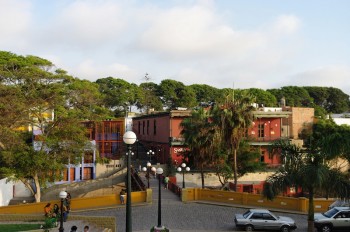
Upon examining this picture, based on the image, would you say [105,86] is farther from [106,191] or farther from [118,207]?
[118,207]

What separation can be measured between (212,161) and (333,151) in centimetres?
2248

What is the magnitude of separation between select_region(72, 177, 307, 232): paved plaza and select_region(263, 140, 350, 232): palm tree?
512 cm

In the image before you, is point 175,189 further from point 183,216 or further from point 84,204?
point 84,204

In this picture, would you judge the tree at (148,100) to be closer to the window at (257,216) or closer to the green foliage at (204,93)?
the green foliage at (204,93)

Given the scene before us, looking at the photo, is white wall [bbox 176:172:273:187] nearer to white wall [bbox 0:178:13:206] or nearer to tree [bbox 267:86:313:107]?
white wall [bbox 0:178:13:206]

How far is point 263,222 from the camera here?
2378 cm

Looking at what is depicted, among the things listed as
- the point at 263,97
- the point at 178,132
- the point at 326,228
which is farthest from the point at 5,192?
the point at 263,97

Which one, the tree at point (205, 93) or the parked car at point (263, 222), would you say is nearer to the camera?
the parked car at point (263, 222)

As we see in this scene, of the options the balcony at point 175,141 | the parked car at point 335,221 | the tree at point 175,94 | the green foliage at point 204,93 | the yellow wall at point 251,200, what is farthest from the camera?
the green foliage at point 204,93

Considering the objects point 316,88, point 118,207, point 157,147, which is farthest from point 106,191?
point 316,88

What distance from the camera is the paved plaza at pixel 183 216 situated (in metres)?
25.2

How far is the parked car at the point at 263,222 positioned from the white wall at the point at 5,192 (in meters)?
25.2

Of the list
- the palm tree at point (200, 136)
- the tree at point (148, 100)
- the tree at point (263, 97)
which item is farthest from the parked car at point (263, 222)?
the tree at point (263, 97)

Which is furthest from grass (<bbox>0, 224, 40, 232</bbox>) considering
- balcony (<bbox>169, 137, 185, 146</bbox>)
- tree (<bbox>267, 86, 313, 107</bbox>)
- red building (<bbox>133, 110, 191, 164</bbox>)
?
tree (<bbox>267, 86, 313, 107</bbox>)
